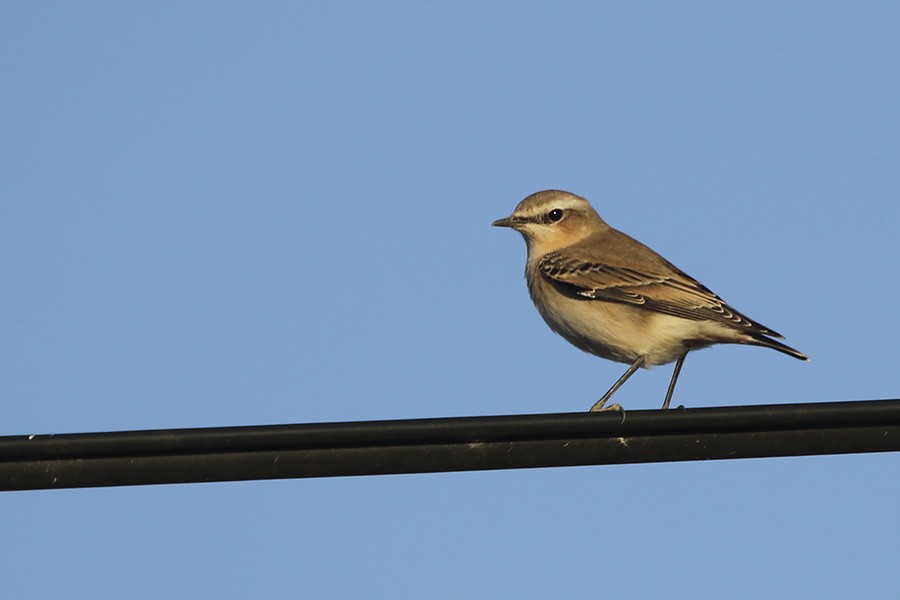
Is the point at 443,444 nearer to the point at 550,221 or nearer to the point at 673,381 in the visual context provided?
the point at 673,381

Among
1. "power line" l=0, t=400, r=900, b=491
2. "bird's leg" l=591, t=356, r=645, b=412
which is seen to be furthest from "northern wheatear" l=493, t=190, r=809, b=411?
"power line" l=0, t=400, r=900, b=491

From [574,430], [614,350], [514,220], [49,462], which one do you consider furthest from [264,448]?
[514,220]

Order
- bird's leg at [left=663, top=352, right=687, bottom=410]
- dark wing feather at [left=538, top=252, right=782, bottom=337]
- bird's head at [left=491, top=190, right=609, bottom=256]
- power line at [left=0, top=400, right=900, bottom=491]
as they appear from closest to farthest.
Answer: power line at [left=0, top=400, right=900, bottom=491] → dark wing feather at [left=538, top=252, right=782, bottom=337] → bird's leg at [left=663, top=352, right=687, bottom=410] → bird's head at [left=491, top=190, right=609, bottom=256]

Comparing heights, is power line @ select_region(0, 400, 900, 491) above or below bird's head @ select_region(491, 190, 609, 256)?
below

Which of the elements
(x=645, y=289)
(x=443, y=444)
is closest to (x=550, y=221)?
(x=645, y=289)

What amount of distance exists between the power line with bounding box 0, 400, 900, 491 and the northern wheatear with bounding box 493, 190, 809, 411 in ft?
15.3

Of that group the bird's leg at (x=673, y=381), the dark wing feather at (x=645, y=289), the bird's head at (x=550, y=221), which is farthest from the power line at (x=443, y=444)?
the bird's head at (x=550, y=221)

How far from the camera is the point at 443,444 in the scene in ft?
19.2

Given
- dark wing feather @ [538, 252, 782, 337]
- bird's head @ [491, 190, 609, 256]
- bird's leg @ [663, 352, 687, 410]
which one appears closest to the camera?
dark wing feather @ [538, 252, 782, 337]

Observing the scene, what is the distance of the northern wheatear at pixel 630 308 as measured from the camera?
11.4 m

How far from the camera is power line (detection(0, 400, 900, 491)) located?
5730 mm

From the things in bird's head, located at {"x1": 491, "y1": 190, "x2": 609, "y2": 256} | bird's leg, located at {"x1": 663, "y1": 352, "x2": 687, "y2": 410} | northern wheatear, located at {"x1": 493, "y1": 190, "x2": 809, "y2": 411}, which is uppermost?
bird's head, located at {"x1": 491, "y1": 190, "x2": 609, "y2": 256}

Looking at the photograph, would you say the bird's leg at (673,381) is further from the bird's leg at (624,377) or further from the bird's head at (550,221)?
the bird's head at (550,221)

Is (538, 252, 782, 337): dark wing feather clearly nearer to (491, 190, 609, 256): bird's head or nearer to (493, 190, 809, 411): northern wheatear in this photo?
(493, 190, 809, 411): northern wheatear
